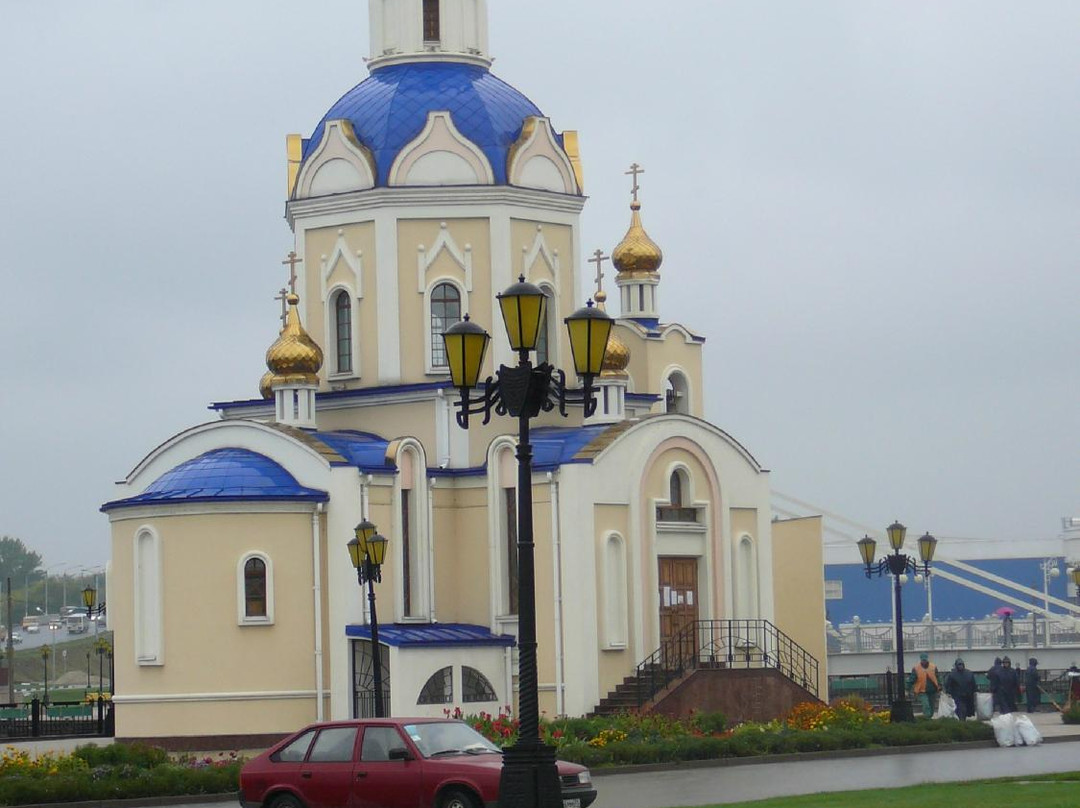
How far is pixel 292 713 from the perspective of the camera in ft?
120

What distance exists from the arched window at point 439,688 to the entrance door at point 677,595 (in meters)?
3.95

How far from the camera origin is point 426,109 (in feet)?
132

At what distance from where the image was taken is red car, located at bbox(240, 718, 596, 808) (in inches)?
791

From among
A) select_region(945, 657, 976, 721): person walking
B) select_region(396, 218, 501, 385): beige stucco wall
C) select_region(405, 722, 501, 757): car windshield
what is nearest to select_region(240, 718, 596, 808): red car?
select_region(405, 722, 501, 757): car windshield

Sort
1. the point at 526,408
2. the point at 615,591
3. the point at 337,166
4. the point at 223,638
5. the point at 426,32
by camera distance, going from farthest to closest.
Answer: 1. the point at 426,32
2. the point at 337,166
3. the point at 615,591
4. the point at 223,638
5. the point at 526,408

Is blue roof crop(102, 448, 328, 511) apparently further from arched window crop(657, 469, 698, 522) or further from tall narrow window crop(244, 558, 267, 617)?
arched window crop(657, 469, 698, 522)

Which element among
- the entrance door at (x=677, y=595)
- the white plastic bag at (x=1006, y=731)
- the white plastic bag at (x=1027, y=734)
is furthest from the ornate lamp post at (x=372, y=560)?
the entrance door at (x=677, y=595)

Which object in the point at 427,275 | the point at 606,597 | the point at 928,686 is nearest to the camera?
the point at 606,597

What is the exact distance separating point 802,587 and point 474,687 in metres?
8.96

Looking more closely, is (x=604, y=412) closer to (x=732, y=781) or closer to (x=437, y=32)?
(x=437, y=32)

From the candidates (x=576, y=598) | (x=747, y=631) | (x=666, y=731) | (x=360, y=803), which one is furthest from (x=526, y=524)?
(x=747, y=631)

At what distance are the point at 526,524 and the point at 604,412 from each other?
21.2m

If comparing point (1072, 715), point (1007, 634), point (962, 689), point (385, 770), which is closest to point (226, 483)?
point (962, 689)

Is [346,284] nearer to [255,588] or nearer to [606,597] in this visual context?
[255,588]
